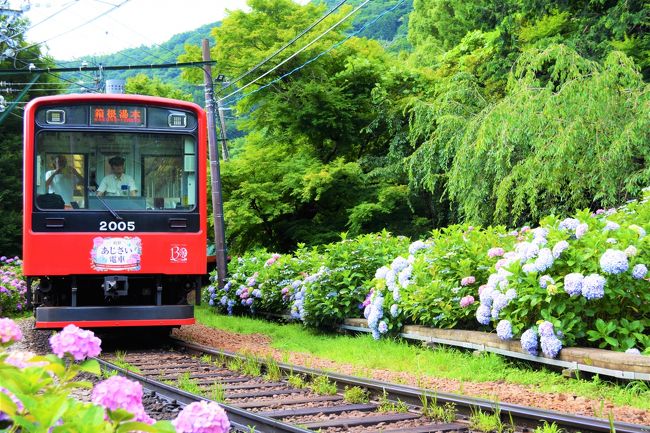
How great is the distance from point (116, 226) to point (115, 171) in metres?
0.77

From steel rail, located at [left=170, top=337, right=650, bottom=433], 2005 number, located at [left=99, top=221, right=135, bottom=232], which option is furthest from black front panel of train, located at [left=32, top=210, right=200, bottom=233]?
steel rail, located at [left=170, top=337, right=650, bottom=433]

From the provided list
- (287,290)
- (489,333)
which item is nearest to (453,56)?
(287,290)

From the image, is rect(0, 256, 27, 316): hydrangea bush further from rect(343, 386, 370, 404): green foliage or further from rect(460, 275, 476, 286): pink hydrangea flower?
rect(343, 386, 370, 404): green foliage

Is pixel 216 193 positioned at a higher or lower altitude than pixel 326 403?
higher

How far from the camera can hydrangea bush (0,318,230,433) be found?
154 cm

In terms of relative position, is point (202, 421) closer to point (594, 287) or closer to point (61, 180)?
point (594, 287)

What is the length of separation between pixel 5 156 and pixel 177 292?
1030 inches

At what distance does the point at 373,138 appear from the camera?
2381cm

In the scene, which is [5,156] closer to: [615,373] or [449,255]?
[449,255]

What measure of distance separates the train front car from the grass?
1.95 metres

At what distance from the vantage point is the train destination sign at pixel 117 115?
10.4 meters

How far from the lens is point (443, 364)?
25.8ft

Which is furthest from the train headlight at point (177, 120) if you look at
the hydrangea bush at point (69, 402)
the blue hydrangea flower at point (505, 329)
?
the hydrangea bush at point (69, 402)

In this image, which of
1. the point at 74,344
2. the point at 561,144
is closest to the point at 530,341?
the point at 561,144
